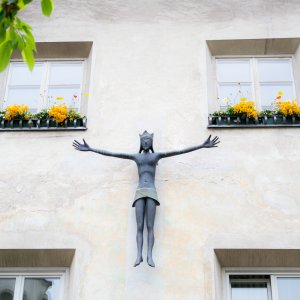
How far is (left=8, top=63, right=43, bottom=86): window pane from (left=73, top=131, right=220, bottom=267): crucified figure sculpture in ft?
6.19

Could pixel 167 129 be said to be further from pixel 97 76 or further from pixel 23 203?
pixel 23 203

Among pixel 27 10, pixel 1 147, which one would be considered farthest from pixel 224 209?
pixel 27 10

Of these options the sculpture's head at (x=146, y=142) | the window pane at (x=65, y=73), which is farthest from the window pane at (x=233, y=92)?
the window pane at (x=65, y=73)

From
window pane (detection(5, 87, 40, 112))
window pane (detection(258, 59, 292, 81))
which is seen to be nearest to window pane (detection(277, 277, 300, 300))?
window pane (detection(258, 59, 292, 81))

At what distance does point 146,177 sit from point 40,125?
2.00 meters

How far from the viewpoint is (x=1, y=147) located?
32.9 ft

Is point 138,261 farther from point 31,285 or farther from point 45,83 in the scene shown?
point 45,83

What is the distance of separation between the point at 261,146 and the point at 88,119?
8.49ft

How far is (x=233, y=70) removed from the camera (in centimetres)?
1112

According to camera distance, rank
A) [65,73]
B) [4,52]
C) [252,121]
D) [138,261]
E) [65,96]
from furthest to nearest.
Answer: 1. [65,73]
2. [65,96]
3. [252,121]
4. [138,261]
5. [4,52]

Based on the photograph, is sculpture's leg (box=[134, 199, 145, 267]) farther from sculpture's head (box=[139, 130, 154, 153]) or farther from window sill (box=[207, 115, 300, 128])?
window sill (box=[207, 115, 300, 128])

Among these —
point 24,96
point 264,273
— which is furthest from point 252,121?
point 24,96

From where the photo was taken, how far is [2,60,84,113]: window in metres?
10.9

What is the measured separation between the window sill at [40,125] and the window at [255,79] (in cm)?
225
